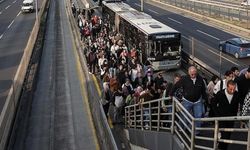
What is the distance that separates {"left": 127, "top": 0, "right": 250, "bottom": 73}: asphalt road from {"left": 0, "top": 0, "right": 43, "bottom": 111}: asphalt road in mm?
11900

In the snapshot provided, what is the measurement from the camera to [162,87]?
551 inches

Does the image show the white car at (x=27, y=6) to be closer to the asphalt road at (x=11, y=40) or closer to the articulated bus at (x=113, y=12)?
the asphalt road at (x=11, y=40)

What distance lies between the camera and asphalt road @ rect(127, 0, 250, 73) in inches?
1230

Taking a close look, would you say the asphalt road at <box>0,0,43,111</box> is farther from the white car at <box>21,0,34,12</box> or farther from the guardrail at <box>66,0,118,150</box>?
the guardrail at <box>66,0,118,150</box>

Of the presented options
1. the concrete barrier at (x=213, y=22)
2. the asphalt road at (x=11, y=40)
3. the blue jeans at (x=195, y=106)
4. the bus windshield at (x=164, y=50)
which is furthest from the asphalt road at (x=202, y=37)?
the blue jeans at (x=195, y=106)

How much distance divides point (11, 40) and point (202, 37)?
698 inches

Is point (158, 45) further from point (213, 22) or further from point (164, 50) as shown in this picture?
point (213, 22)

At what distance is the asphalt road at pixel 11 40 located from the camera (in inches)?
1091

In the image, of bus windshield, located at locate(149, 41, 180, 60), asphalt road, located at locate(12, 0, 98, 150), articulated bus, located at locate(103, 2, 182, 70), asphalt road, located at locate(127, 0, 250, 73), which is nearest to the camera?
asphalt road, located at locate(12, 0, 98, 150)

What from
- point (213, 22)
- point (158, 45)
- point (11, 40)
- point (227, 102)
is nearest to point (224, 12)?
point (213, 22)

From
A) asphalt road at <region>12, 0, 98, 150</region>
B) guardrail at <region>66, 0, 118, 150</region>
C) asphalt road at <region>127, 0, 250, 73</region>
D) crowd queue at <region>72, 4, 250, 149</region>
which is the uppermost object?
crowd queue at <region>72, 4, 250, 149</region>

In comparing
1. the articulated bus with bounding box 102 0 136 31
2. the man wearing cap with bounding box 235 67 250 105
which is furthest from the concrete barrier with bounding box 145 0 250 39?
the man wearing cap with bounding box 235 67 250 105

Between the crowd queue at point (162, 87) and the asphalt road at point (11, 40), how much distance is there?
17.6ft

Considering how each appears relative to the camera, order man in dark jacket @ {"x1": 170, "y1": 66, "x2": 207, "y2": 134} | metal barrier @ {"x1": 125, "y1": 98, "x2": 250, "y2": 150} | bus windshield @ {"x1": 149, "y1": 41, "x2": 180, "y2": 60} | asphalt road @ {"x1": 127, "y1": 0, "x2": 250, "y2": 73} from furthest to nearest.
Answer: asphalt road @ {"x1": 127, "y1": 0, "x2": 250, "y2": 73}
bus windshield @ {"x1": 149, "y1": 41, "x2": 180, "y2": 60}
man in dark jacket @ {"x1": 170, "y1": 66, "x2": 207, "y2": 134}
metal barrier @ {"x1": 125, "y1": 98, "x2": 250, "y2": 150}
